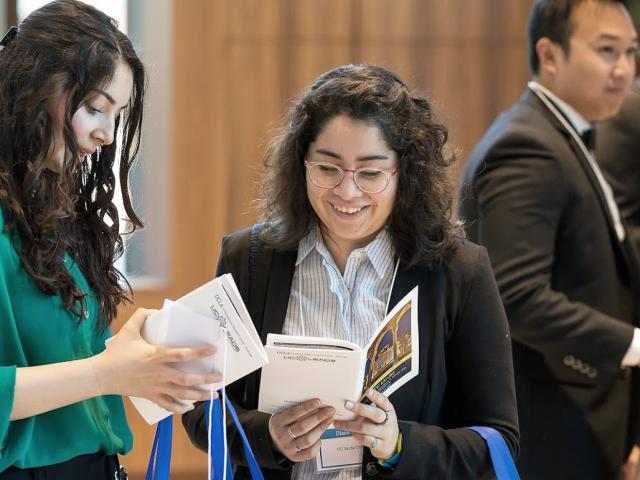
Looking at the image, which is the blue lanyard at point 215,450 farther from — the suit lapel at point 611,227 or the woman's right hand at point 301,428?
the suit lapel at point 611,227

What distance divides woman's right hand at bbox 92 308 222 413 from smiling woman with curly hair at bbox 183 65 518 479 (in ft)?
1.23

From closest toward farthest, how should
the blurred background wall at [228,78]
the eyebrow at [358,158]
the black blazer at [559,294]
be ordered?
the eyebrow at [358,158]
the black blazer at [559,294]
the blurred background wall at [228,78]

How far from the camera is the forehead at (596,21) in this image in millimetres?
3385

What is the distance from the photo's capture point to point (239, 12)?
5.36 meters

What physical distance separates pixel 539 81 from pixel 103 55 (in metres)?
1.91

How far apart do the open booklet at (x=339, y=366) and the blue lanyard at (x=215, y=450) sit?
0.30 ft

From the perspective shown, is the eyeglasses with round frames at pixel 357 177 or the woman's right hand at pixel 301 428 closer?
the woman's right hand at pixel 301 428

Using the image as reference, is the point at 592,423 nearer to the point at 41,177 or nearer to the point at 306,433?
the point at 306,433

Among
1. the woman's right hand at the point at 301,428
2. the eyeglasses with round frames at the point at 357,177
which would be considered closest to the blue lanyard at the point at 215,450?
the woman's right hand at the point at 301,428

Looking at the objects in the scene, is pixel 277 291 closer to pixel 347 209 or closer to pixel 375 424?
pixel 347 209

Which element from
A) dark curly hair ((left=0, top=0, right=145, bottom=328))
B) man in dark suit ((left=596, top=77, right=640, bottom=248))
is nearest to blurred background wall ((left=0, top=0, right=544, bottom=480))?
man in dark suit ((left=596, top=77, right=640, bottom=248))

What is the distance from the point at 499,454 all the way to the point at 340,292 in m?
0.52

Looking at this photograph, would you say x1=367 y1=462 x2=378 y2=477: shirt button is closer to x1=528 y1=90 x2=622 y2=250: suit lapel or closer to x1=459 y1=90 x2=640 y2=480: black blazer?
x1=459 y1=90 x2=640 y2=480: black blazer

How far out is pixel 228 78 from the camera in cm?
536
